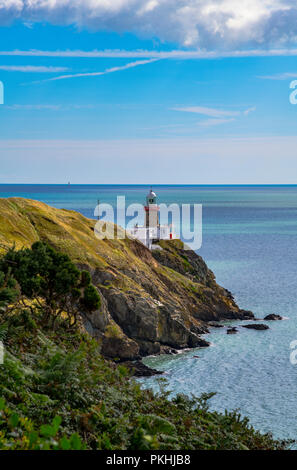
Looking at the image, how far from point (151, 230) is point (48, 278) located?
49.8 m

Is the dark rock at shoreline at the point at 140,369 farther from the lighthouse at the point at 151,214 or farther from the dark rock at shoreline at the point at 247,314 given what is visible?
the lighthouse at the point at 151,214

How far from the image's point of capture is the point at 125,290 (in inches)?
1759

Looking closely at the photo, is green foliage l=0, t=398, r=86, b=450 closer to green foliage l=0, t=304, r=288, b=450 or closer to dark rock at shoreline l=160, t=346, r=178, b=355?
green foliage l=0, t=304, r=288, b=450

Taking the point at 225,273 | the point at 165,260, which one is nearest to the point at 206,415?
the point at 165,260

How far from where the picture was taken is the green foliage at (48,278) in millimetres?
22016

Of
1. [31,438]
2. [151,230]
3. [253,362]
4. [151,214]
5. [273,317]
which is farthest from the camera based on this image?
[151,214]

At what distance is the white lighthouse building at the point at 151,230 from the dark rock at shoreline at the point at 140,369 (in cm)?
2731

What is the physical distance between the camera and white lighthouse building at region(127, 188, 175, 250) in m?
70.4

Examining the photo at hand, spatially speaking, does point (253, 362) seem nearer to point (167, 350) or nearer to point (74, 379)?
point (167, 350)

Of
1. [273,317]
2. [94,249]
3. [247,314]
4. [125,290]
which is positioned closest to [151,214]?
[247,314]

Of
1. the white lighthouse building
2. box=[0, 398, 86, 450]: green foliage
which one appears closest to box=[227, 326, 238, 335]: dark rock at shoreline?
the white lighthouse building

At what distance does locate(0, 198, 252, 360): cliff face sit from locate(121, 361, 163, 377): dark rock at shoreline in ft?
3.87
